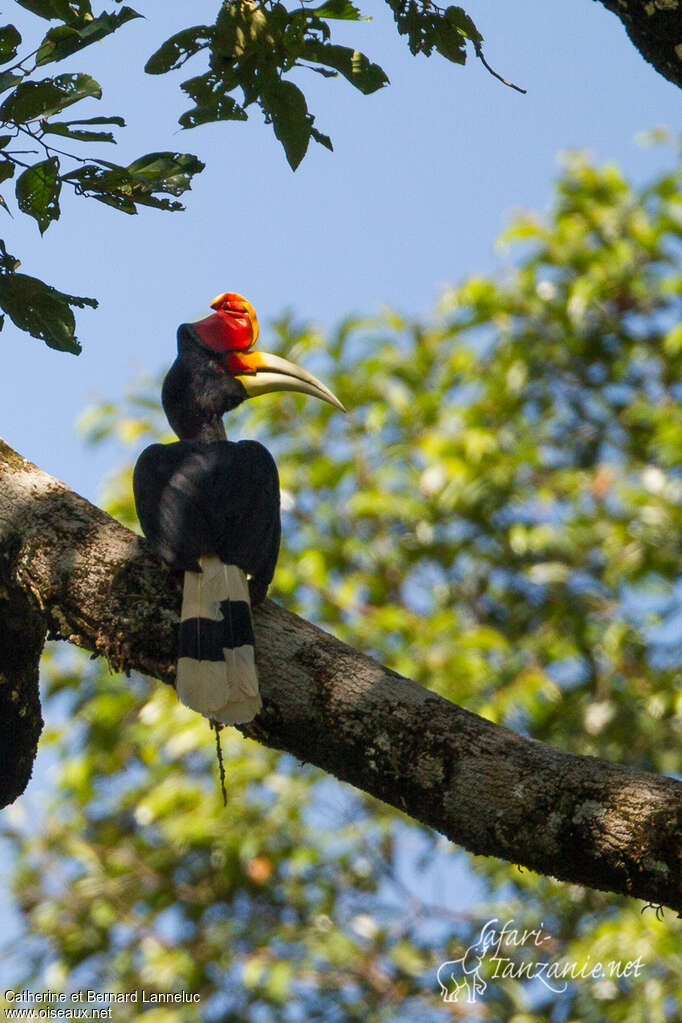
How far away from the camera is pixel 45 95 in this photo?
2293mm

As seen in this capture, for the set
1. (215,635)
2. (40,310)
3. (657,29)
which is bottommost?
(215,635)

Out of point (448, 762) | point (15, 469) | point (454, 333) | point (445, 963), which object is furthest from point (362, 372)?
point (448, 762)

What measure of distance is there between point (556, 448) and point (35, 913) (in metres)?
3.43

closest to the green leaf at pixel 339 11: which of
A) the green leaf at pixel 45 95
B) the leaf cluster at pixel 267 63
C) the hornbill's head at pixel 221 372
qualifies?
the leaf cluster at pixel 267 63

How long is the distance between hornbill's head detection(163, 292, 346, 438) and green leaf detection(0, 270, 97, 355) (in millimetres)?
1493

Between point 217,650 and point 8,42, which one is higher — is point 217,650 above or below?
below

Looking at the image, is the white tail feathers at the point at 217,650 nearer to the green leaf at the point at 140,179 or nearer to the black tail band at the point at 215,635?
the black tail band at the point at 215,635

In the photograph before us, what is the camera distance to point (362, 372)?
6.14 m

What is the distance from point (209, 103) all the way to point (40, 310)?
1.80 ft

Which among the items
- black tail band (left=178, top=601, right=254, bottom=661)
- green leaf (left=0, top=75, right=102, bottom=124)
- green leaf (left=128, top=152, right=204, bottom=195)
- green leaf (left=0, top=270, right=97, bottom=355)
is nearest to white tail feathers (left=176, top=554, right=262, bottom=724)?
black tail band (left=178, top=601, right=254, bottom=661)

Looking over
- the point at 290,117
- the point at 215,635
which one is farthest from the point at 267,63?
the point at 215,635

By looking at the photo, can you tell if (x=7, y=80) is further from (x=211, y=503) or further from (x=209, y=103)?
(x=211, y=503)

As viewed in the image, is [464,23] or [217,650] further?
[217,650]

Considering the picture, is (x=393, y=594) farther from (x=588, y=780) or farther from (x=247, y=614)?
(x=588, y=780)
